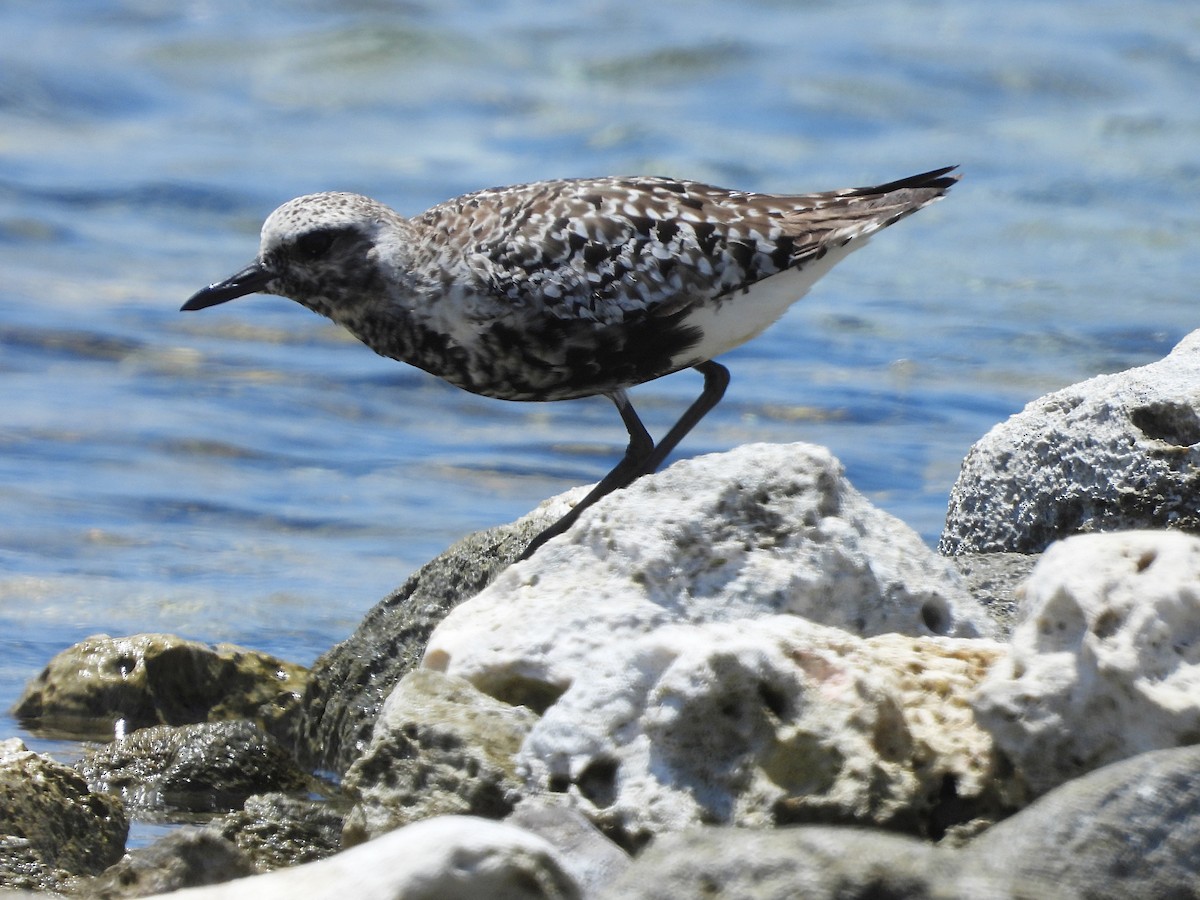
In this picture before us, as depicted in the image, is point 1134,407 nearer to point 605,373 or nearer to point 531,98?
point 605,373

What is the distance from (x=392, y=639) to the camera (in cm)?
687

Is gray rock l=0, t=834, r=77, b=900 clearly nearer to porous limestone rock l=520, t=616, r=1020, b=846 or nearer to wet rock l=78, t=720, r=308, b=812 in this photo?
wet rock l=78, t=720, r=308, b=812

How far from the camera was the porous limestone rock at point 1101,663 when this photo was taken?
4.17 metres

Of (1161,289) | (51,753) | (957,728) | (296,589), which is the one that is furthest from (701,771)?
(1161,289)

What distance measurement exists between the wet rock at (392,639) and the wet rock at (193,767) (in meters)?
0.29

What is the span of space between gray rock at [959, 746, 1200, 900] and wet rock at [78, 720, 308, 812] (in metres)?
3.23

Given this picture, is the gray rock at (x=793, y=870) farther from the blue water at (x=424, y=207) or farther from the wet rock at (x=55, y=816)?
the blue water at (x=424, y=207)

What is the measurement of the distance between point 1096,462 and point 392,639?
8.22ft

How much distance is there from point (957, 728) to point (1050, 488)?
2.29 meters

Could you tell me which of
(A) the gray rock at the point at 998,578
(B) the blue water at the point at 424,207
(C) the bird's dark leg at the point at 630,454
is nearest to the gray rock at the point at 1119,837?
(A) the gray rock at the point at 998,578

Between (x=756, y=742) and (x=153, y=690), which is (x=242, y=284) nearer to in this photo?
(x=153, y=690)

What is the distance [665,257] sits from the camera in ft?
22.9

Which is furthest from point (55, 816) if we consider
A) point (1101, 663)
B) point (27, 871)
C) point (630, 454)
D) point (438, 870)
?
point (1101, 663)

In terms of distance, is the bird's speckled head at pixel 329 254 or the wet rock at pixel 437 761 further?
the bird's speckled head at pixel 329 254
